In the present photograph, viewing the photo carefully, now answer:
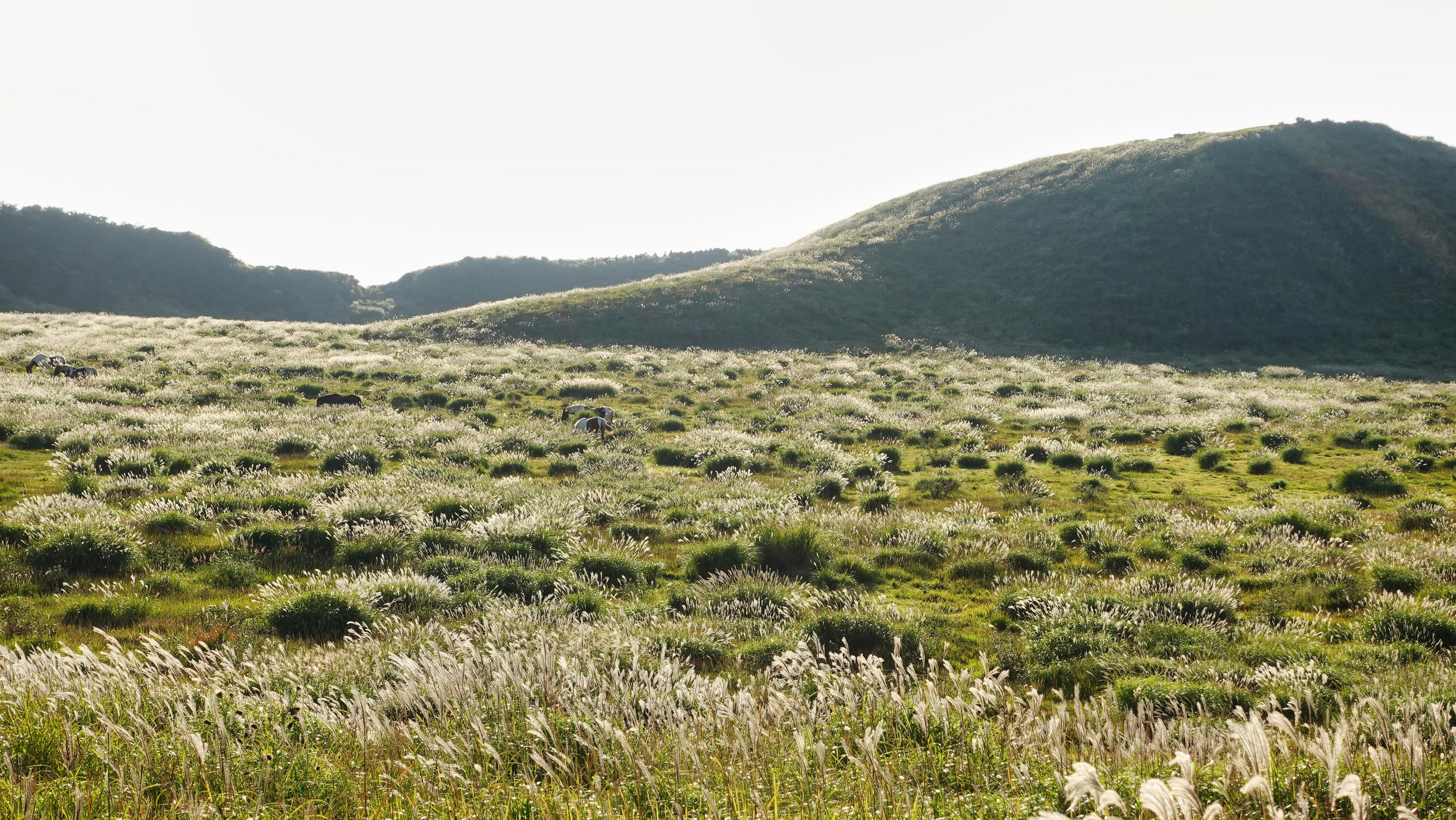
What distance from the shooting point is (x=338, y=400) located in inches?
892

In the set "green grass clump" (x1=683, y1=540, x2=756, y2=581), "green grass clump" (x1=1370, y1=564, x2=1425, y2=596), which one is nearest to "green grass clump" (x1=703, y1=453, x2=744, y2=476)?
"green grass clump" (x1=683, y1=540, x2=756, y2=581)

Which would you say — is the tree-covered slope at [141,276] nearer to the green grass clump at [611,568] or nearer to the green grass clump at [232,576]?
the green grass clump at [232,576]

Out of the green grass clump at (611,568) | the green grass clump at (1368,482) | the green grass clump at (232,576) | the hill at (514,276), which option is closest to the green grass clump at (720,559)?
the green grass clump at (611,568)

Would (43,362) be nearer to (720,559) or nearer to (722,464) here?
(722,464)

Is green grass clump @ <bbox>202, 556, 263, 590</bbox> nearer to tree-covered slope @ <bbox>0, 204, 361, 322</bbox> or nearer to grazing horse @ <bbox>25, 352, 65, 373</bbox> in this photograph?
grazing horse @ <bbox>25, 352, 65, 373</bbox>

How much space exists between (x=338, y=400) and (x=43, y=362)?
1311cm

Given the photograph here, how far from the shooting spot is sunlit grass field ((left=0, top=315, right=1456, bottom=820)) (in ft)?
12.1

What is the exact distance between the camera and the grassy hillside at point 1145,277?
4891cm

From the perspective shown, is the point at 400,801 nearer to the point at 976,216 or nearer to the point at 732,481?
the point at 732,481

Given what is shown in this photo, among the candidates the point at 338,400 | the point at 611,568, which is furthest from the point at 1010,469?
the point at 338,400

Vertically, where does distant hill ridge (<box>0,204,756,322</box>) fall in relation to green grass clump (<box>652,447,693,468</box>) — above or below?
above

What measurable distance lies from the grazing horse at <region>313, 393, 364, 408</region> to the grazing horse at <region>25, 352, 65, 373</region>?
11.0 m

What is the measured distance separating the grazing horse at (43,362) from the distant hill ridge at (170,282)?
281ft

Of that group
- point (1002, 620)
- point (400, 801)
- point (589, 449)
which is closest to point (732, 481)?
point (589, 449)
